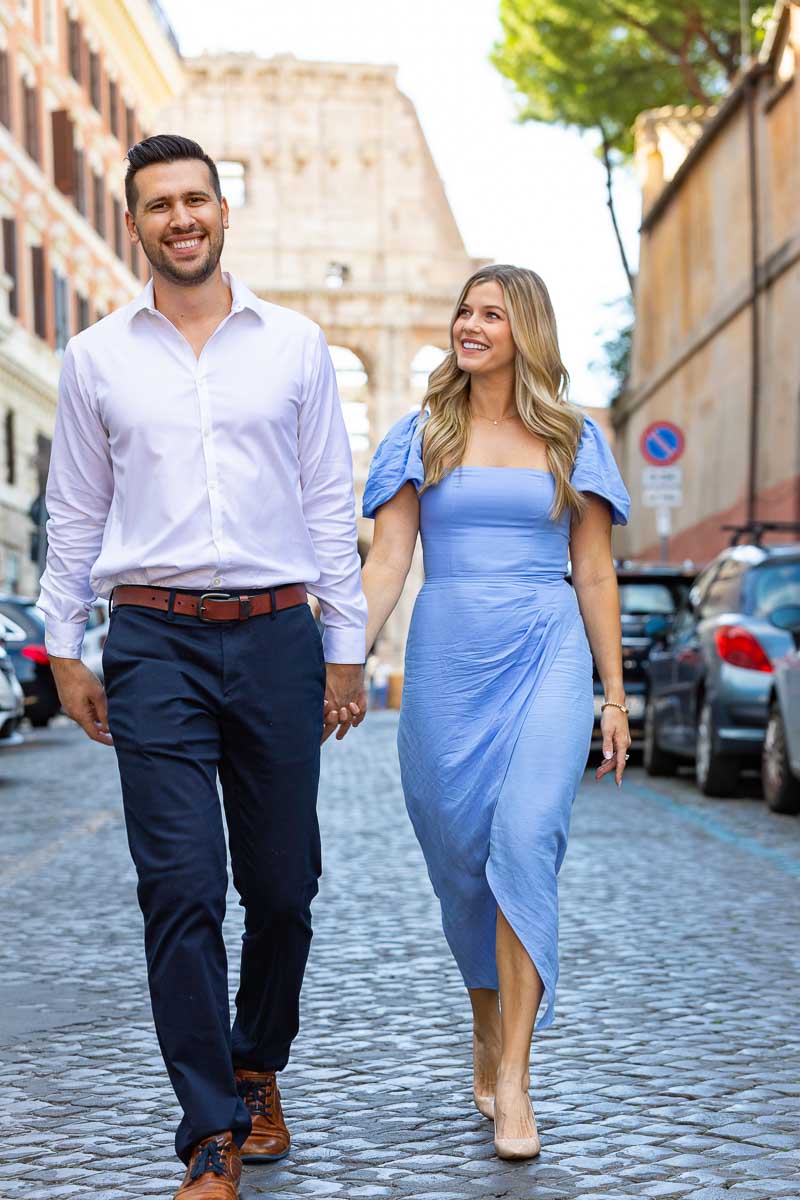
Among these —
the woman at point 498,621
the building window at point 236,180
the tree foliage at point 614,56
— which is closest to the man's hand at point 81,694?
the woman at point 498,621

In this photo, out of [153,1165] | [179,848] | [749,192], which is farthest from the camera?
[749,192]

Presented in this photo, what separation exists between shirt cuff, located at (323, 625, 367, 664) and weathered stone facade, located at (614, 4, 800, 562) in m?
20.6

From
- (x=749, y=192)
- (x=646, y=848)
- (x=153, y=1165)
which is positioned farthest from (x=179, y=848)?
(x=749, y=192)

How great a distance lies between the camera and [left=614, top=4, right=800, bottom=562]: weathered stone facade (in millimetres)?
25922

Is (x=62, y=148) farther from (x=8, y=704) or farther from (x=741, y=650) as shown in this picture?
(x=741, y=650)

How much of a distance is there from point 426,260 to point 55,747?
158ft

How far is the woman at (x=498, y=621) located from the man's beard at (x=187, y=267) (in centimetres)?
76

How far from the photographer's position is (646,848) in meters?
10.5

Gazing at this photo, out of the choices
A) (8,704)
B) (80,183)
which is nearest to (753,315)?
(8,704)

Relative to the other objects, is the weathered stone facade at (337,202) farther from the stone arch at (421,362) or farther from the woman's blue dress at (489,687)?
the woman's blue dress at (489,687)

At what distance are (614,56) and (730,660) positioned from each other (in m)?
27.8

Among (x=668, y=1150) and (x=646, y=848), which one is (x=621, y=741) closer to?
(x=668, y=1150)

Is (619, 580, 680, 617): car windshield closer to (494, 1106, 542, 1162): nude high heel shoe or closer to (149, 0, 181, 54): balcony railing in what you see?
(494, 1106, 542, 1162): nude high heel shoe

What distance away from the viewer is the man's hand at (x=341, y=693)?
4461mm
